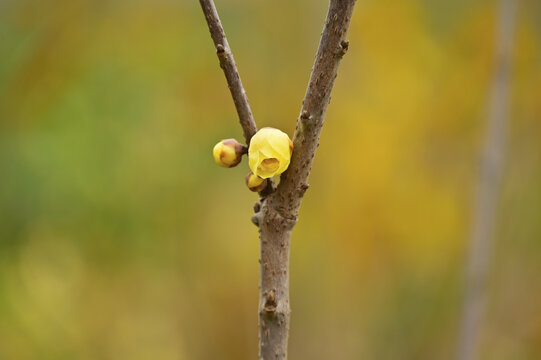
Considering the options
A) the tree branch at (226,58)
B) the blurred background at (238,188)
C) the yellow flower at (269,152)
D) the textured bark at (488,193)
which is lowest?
the blurred background at (238,188)

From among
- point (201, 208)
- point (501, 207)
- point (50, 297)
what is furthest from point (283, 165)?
point (201, 208)

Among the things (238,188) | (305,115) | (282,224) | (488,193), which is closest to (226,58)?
(305,115)

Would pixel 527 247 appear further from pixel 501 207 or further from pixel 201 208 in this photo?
pixel 201 208

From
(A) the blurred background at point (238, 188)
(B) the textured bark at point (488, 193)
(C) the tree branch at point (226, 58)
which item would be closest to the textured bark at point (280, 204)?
(C) the tree branch at point (226, 58)

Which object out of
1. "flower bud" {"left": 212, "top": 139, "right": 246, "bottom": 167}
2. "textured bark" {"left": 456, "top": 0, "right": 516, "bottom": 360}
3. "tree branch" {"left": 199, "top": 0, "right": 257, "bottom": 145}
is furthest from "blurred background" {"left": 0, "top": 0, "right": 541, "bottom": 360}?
"tree branch" {"left": 199, "top": 0, "right": 257, "bottom": 145}

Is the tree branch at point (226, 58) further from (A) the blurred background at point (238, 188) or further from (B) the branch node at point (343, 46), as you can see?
(A) the blurred background at point (238, 188)

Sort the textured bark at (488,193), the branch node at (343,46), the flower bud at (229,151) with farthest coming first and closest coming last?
the textured bark at (488,193) → the flower bud at (229,151) → the branch node at (343,46)

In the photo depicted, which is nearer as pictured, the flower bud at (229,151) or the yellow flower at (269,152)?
the yellow flower at (269,152)
